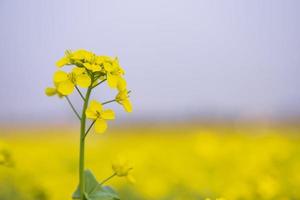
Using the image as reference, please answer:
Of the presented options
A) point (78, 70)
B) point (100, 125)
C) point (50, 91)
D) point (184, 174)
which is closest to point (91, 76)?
point (78, 70)

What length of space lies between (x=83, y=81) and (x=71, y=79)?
2.3 inches

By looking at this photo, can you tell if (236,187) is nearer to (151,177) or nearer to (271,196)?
(271,196)

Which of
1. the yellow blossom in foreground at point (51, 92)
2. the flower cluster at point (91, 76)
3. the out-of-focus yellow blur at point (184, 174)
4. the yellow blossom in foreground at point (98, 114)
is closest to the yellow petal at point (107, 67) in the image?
the flower cluster at point (91, 76)

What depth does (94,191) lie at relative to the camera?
213cm

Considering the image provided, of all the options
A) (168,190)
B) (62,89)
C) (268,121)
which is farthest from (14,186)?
(268,121)

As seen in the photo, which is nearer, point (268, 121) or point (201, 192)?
point (201, 192)

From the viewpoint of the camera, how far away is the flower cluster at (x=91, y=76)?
203cm

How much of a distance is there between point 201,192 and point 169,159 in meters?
A: 1.52

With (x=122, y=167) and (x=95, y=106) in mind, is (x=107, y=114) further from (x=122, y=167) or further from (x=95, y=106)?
(x=122, y=167)

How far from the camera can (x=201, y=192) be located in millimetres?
4688

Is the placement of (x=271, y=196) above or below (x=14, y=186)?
below

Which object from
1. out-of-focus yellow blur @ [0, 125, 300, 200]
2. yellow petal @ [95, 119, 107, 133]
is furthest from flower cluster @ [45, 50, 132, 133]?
out-of-focus yellow blur @ [0, 125, 300, 200]

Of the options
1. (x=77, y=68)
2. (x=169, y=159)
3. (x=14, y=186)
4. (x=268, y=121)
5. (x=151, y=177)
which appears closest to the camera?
(x=77, y=68)

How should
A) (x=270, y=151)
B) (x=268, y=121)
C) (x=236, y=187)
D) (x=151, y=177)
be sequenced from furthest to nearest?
(x=268, y=121)
(x=151, y=177)
(x=270, y=151)
(x=236, y=187)
